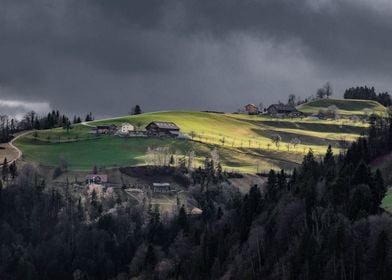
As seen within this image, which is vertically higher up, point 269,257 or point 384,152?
point 384,152

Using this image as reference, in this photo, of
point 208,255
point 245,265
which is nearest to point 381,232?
point 245,265

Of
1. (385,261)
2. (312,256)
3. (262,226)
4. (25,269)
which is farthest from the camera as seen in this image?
(25,269)

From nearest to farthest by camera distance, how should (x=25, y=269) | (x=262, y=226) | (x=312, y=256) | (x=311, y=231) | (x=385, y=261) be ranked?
(x=385, y=261) → (x=312, y=256) → (x=311, y=231) → (x=262, y=226) → (x=25, y=269)

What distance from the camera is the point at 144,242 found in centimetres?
19038

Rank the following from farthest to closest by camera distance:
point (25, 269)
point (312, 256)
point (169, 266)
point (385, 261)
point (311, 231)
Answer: point (25, 269), point (169, 266), point (311, 231), point (312, 256), point (385, 261)

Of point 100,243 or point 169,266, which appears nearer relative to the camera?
point 169,266

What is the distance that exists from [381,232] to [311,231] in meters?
19.7

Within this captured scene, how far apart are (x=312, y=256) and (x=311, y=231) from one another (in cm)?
1253

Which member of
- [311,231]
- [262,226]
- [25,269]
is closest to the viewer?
[311,231]

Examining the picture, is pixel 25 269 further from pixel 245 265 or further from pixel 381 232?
pixel 381 232

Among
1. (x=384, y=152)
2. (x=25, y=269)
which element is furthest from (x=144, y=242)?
(x=384, y=152)

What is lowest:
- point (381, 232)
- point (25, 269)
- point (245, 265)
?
point (25, 269)

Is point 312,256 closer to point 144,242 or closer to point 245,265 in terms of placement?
point 245,265

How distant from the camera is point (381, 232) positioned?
349 feet
